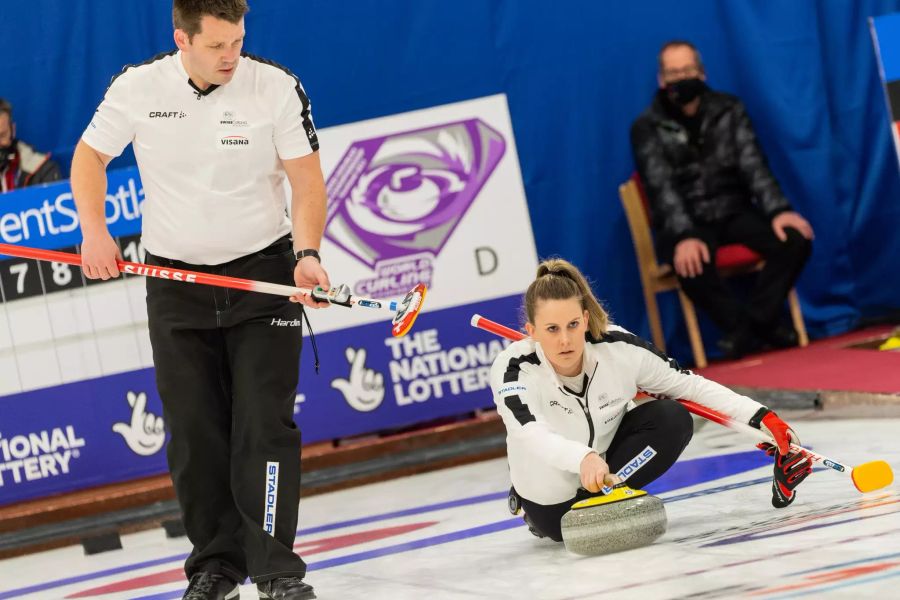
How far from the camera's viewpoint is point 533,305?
3.65 meters

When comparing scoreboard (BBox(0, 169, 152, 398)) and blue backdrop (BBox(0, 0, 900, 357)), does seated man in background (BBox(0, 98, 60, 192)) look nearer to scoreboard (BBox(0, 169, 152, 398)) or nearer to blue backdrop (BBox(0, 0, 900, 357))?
blue backdrop (BBox(0, 0, 900, 357))

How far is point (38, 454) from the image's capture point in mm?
5754

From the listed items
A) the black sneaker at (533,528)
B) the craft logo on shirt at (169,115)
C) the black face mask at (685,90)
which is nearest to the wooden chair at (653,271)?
the black face mask at (685,90)

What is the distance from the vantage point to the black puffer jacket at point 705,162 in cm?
694

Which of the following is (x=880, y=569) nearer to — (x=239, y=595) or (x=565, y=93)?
(x=239, y=595)

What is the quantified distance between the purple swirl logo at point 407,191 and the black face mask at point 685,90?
1313 millimetres

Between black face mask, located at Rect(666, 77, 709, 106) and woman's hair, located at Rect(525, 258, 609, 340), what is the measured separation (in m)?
3.40

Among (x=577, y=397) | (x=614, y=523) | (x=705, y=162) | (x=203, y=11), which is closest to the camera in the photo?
(x=203, y=11)

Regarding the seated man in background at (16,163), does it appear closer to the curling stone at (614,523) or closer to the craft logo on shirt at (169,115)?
the craft logo on shirt at (169,115)

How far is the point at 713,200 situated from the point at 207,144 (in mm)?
4059

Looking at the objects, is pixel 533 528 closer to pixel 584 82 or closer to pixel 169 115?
pixel 169 115

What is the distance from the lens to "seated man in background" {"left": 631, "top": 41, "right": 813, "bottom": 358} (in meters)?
6.86

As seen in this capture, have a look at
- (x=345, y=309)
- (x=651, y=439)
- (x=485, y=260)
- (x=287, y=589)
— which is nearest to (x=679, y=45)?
(x=485, y=260)

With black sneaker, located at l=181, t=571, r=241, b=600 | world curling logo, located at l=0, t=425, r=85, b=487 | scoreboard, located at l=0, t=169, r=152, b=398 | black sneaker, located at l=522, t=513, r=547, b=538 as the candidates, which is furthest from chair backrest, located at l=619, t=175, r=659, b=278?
black sneaker, located at l=181, t=571, r=241, b=600
